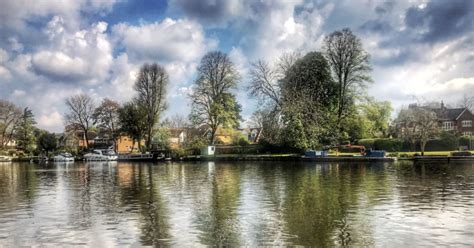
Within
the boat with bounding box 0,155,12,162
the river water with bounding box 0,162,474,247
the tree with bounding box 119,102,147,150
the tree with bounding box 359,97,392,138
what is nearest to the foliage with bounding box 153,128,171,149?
the tree with bounding box 119,102,147,150

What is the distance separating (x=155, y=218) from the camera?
648 inches

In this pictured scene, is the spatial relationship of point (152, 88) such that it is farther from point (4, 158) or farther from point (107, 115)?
point (4, 158)

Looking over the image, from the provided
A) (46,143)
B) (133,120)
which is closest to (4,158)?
(46,143)

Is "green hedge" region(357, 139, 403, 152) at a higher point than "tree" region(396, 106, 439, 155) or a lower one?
lower

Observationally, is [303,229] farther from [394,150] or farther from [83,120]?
[83,120]

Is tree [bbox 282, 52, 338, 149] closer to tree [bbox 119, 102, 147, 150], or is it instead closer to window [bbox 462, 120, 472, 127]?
tree [bbox 119, 102, 147, 150]

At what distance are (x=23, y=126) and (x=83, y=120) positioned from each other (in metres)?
17.6

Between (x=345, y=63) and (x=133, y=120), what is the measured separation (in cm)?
4226

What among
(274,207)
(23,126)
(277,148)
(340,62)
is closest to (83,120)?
(23,126)

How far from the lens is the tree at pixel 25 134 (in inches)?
4154

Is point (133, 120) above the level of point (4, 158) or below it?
above

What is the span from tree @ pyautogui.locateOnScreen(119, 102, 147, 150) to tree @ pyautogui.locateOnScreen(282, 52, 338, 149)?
30995 mm

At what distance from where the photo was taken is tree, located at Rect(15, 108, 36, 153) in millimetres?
105500

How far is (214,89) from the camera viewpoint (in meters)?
77.8
